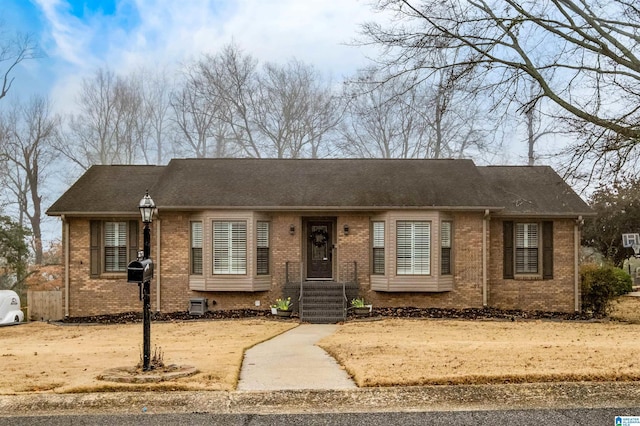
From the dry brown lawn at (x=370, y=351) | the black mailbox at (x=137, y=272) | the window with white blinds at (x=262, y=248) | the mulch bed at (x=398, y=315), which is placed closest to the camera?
the dry brown lawn at (x=370, y=351)

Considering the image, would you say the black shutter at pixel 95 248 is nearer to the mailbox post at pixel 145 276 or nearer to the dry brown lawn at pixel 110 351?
the dry brown lawn at pixel 110 351

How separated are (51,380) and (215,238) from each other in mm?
11073

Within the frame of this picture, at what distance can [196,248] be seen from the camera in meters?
20.5

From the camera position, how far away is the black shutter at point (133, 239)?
68.0ft

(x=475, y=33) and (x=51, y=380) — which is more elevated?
(x=475, y=33)

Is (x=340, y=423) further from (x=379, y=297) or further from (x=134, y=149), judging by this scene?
(x=134, y=149)

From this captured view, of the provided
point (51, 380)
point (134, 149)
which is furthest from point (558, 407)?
point (134, 149)

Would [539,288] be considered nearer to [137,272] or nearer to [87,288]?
[87,288]

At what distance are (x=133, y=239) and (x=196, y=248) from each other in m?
1.97

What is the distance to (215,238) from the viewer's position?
20.2 metres

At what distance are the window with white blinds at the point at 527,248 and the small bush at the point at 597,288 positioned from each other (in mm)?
1580

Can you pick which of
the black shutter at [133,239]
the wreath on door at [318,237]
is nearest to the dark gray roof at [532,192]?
the wreath on door at [318,237]

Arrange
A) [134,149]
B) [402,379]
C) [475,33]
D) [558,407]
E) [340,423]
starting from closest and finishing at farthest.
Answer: [340,423] < [558,407] < [402,379] < [475,33] < [134,149]

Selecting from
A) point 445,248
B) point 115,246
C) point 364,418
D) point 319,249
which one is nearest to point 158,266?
point 115,246
